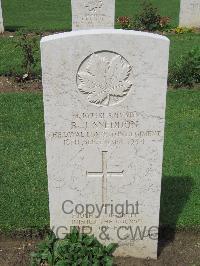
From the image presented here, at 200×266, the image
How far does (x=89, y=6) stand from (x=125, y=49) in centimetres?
858

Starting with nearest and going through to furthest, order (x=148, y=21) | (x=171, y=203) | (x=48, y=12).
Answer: (x=171, y=203) → (x=148, y=21) → (x=48, y=12)

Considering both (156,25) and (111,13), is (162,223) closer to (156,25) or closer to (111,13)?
(111,13)

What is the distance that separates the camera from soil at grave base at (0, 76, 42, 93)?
9.36m

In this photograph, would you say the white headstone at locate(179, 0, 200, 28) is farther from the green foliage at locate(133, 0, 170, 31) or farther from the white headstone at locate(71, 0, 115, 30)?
the white headstone at locate(71, 0, 115, 30)

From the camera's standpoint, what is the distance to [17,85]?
9586mm

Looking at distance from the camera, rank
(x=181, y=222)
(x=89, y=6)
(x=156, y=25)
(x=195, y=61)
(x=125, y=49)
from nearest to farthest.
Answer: (x=125, y=49) → (x=181, y=222) → (x=195, y=61) → (x=89, y=6) → (x=156, y=25)

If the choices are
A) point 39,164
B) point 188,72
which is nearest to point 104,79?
point 39,164

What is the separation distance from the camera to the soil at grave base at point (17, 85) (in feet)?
30.7

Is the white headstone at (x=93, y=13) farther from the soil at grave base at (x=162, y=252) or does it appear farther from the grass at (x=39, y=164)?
the soil at grave base at (x=162, y=252)

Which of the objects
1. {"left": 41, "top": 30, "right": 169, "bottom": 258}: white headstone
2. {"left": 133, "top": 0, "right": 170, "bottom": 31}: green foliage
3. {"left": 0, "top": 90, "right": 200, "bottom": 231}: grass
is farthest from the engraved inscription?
{"left": 41, "top": 30, "right": 169, "bottom": 258}: white headstone

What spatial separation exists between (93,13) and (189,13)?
393 cm

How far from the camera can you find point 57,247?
4133 mm

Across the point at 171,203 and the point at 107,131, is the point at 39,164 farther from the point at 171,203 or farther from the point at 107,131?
the point at 107,131

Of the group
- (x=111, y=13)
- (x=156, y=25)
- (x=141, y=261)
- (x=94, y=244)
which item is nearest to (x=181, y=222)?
(x=141, y=261)
